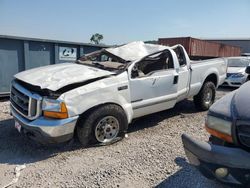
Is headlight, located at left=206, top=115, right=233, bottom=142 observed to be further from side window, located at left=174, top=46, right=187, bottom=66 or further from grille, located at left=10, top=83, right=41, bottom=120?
side window, located at left=174, top=46, right=187, bottom=66

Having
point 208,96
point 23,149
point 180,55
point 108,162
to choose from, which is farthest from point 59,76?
point 208,96

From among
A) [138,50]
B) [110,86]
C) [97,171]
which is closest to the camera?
[97,171]

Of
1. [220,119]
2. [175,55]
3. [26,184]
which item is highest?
[175,55]

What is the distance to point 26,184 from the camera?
3.17 meters

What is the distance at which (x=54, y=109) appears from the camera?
3664 millimetres

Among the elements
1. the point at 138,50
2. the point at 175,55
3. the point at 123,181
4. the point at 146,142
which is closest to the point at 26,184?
the point at 123,181

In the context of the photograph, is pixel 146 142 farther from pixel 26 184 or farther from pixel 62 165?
pixel 26 184

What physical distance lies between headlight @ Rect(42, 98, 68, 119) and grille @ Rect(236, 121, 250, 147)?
2337mm

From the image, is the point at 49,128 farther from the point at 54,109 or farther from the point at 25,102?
the point at 25,102

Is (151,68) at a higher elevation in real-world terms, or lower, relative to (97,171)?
higher

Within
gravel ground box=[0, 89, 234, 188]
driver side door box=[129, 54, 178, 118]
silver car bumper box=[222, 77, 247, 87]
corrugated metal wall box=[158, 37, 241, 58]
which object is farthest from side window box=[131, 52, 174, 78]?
corrugated metal wall box=[158, 37, 241, 58]

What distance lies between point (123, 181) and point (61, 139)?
1.17 meters

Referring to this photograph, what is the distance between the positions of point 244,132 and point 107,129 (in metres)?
2.38

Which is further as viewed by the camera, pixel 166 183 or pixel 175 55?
pixel 175 55
